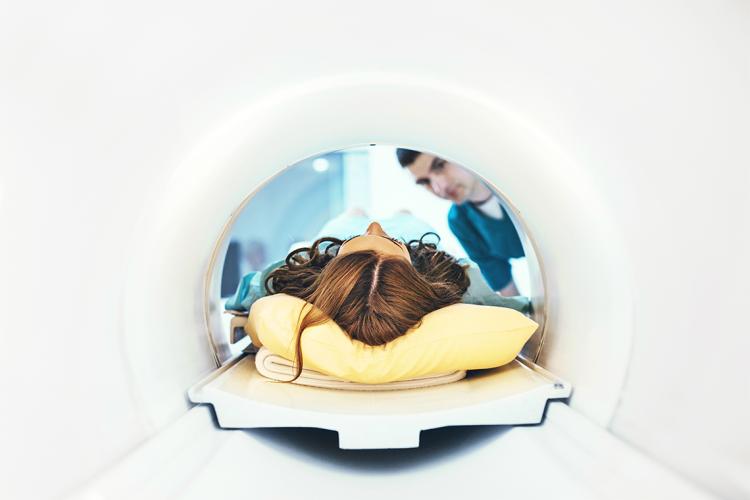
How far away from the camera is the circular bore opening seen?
2469 mm

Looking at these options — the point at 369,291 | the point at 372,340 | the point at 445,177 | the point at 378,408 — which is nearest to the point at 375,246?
the point at 369,291

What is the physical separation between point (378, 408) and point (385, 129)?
550mm

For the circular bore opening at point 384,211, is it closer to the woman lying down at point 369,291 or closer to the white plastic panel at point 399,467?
the woman lying down at point 369,291

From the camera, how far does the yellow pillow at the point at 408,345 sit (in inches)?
45.1

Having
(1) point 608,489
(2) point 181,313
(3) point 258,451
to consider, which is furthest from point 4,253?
(1) point 608,489

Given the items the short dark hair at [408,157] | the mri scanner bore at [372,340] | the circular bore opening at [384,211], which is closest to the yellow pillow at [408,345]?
the mri scanner bore at [372,340]

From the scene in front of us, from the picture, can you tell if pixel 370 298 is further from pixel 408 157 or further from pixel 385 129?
pixel 408 157

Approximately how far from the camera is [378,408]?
1.07 metres

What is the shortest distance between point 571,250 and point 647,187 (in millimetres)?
256

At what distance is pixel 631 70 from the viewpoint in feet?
2.55

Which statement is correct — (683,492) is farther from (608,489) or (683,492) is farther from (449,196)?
(449,196)

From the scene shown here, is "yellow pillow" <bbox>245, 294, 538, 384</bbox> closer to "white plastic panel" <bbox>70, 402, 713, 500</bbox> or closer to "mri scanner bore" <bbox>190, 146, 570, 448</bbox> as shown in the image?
"mri scanner bore" <bbox>190, 146, 570, 448</bbox>

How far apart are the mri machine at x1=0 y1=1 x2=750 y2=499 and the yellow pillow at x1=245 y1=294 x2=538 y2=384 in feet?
0.50

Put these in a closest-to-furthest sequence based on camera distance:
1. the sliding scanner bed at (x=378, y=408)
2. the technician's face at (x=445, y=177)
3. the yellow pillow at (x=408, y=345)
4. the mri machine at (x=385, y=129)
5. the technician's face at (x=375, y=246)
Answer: the mri machine at (x=385, y=129), the sliding scanner bed at (x=378, y=408), the yellow pillow at (x=408, y=345), the technician's face at (x=375, y=246), the technician's face at (x=445, y=177)
